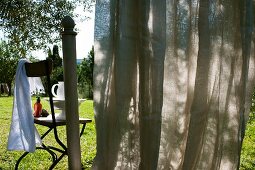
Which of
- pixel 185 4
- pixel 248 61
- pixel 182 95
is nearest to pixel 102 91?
pixel 182 95

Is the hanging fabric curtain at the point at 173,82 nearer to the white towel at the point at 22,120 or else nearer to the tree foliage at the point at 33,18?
the white towel at the point at 22,120

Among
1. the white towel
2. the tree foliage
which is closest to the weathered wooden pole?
the white towel

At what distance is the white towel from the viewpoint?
2098 millimetres

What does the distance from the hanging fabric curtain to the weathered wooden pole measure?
0.18 m

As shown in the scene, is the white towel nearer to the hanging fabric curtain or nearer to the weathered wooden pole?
the weathered wooden pole

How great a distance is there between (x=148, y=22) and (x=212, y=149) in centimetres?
64

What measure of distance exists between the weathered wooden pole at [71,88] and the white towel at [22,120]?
39cm

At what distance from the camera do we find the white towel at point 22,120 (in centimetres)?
210

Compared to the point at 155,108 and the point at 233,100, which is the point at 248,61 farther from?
the point at 155,108

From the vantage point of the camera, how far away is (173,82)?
157cm

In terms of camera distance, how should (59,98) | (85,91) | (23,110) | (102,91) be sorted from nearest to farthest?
(102,91), (23,110), (59,98), (85,91)

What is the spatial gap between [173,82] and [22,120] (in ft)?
3.46

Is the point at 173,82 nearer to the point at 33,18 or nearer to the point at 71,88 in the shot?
the point at 71,88

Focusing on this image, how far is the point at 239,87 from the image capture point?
1.51 meters
